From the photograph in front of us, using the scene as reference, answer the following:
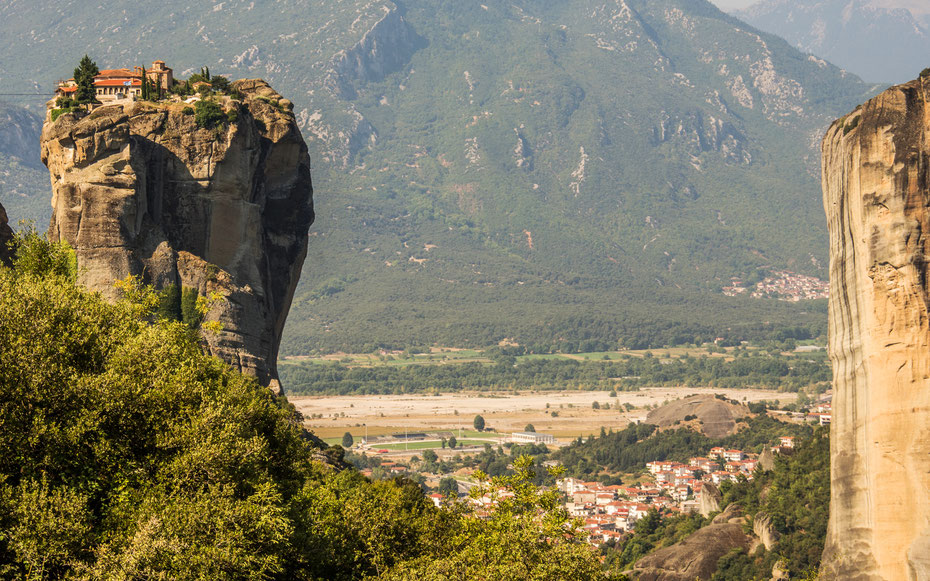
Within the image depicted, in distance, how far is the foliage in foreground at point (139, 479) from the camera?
26109 mm

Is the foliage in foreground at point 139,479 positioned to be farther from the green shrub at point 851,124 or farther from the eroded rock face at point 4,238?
the eroded rock face at point 4,238

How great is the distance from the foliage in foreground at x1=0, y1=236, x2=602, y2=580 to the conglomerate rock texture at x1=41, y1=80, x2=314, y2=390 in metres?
24.9

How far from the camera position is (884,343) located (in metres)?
41.8

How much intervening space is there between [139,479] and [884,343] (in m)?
25.5

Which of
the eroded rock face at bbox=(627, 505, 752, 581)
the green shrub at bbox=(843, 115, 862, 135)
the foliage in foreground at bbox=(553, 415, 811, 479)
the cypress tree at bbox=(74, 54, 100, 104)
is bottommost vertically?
the eroded rock face at bbox=(627, 505, 752, 581)

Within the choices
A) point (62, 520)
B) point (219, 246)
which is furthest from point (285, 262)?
point (62, 520)

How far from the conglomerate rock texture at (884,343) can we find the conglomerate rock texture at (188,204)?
30790mm

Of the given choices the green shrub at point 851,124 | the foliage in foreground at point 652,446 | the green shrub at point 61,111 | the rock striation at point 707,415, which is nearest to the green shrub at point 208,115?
the green shrub at point 61,111

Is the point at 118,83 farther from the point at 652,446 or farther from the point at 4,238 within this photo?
the point at 652,446

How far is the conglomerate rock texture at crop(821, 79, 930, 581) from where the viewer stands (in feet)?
135

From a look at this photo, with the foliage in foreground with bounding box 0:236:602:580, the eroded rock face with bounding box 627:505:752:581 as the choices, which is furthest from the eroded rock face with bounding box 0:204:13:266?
the eroded rock face with bounding box 627:505:752:581

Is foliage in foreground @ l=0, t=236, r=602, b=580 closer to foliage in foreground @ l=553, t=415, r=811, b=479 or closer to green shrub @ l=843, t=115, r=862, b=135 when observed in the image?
green shrub @ l=843, t=115, r=862, b=135

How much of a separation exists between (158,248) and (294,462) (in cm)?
2564

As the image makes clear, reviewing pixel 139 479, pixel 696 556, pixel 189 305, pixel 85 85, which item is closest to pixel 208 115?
pixel 85 85
